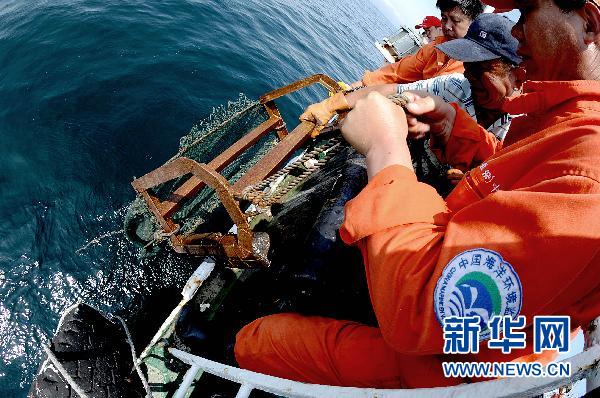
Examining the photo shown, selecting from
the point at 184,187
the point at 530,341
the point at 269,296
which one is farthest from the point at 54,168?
the point at 530,341

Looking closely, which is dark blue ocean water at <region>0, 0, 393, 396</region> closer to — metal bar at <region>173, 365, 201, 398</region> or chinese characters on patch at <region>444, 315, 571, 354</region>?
metal bar at <region>173, 365, 201, 398</region>

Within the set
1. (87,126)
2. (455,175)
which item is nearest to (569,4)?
(455,175)

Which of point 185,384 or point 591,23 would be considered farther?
point 185,384

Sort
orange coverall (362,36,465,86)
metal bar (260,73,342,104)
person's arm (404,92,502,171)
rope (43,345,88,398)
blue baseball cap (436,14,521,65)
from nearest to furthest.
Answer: rope (43,345,88,398)
person's arm (404,92,502,171)
blue baseball cap (436,14,521,65)
metal bar (260,73,342,104)
orange coverall (362,36,465,86)

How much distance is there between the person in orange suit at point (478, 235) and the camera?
997mm

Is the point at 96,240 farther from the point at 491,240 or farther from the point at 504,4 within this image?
the point at 504,4

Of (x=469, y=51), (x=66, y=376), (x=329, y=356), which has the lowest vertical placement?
(x=66, y=376)

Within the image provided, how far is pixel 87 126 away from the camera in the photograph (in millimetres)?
6121

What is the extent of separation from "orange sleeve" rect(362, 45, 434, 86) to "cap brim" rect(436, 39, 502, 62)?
2.66 metres

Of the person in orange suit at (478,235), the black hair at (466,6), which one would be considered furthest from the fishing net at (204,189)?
the black hair at (466,6)

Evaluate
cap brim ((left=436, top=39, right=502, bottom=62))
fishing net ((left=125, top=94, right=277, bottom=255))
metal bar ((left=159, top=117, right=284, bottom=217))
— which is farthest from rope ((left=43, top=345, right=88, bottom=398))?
cap brim ((left=436, top=39, right=502, bottom=62))

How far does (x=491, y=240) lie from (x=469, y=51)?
3.57 meters

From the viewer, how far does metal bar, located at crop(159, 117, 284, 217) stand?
3.52m

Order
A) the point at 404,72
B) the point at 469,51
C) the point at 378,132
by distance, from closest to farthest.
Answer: the point at 378,132, the point at 469,51, the point at 404,72
